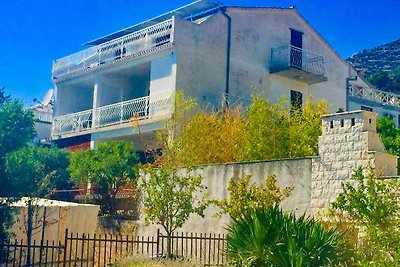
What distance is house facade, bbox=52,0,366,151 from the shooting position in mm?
25281

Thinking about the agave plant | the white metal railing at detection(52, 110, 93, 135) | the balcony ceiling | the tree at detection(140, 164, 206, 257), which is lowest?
the agave plant

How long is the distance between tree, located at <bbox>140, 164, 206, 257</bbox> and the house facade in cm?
764

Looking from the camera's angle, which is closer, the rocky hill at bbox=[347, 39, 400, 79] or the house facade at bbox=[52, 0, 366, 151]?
the house facade at bbox=[52, 0, 366, 151]

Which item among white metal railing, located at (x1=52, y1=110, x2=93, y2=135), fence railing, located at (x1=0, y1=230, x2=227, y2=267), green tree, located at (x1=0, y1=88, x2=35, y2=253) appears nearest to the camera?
green tree, located at (x1=0, y1=88, x2=35, y2=253)

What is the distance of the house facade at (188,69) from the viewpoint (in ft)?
82.9

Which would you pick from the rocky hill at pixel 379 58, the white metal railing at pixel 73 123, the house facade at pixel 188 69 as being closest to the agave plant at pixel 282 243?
the house facade at pixel 188 69

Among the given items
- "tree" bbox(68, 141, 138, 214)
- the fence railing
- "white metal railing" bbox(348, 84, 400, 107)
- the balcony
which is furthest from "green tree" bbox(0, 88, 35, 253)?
"white metal railing" bbox(348, 84, 400, 107)

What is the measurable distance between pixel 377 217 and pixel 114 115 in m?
19.1

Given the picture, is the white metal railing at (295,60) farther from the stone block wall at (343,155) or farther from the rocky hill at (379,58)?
the rocky hill at (379,58)

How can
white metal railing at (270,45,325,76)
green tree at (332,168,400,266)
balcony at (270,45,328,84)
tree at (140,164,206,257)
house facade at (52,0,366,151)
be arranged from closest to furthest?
green tree at (332,168,400,266) → tree at (140,164,206,257) → house facade at (52,0,366,151) → balcony at (270,45,328,84) → white metal railing at (270,45,325,76)

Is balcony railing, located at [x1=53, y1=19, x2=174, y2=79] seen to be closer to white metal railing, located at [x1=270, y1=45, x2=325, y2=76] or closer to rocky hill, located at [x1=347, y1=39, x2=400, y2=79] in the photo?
white metal railing, located at [x1=270, y1=45, x2=325, y2=76]

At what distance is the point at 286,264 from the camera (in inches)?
430

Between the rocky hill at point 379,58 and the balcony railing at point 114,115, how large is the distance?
89312 mm

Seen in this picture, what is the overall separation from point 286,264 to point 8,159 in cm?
683
